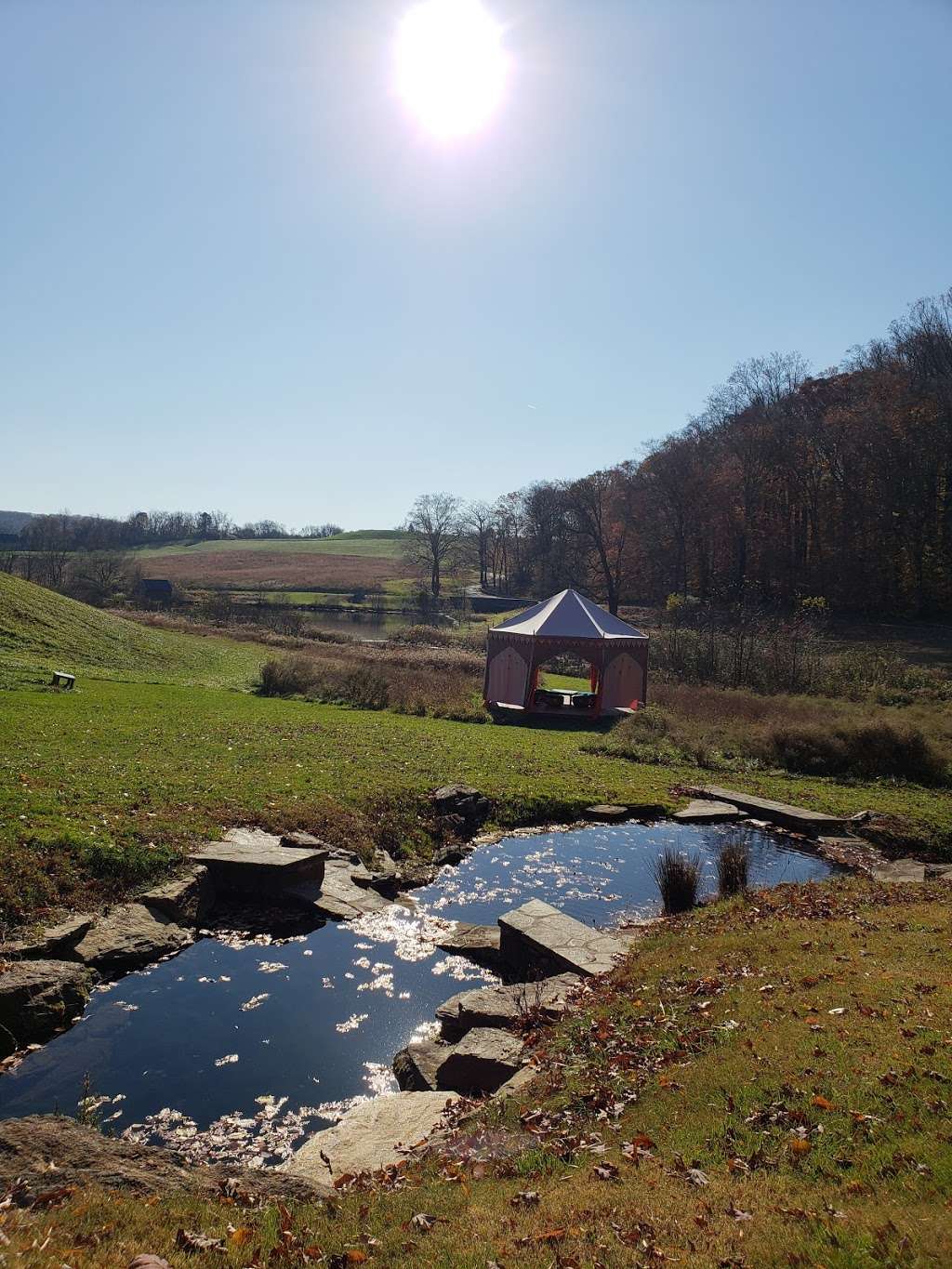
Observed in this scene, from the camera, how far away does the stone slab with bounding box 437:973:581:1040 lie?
278 inches

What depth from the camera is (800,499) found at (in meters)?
47.5

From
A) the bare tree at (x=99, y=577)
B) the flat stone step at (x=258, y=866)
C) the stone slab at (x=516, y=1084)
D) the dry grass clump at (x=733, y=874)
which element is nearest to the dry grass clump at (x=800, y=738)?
the dry grass clump at (x=733, y=874)

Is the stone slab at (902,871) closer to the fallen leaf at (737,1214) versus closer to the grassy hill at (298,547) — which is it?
the fallen leaf at (737,1214)

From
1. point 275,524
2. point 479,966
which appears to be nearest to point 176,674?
point 479,966

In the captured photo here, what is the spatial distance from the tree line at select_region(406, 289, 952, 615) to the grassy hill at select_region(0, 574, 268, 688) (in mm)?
28849

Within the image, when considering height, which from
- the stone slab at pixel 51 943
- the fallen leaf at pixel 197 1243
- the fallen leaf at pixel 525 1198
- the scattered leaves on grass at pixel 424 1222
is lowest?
the stone slab at pixel 51 943

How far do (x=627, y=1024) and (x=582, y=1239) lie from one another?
115 inches

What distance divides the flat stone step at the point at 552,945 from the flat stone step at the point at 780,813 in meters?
6.16

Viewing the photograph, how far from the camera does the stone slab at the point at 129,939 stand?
25.8 feet

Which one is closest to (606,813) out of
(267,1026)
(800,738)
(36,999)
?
(800,738)

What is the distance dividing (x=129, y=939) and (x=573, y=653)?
19.6 meters

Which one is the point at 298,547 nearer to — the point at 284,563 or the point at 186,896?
the point at 284,563

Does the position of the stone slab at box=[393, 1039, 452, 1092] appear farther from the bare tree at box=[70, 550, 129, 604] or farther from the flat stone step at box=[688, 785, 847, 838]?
the bare tree at box=[70, 550, 129, 604]

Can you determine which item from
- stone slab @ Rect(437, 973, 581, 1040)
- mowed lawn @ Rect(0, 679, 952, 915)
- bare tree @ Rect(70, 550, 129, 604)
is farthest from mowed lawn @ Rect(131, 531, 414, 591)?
stone slab @ Rect(437, 973, 581, 1040)
